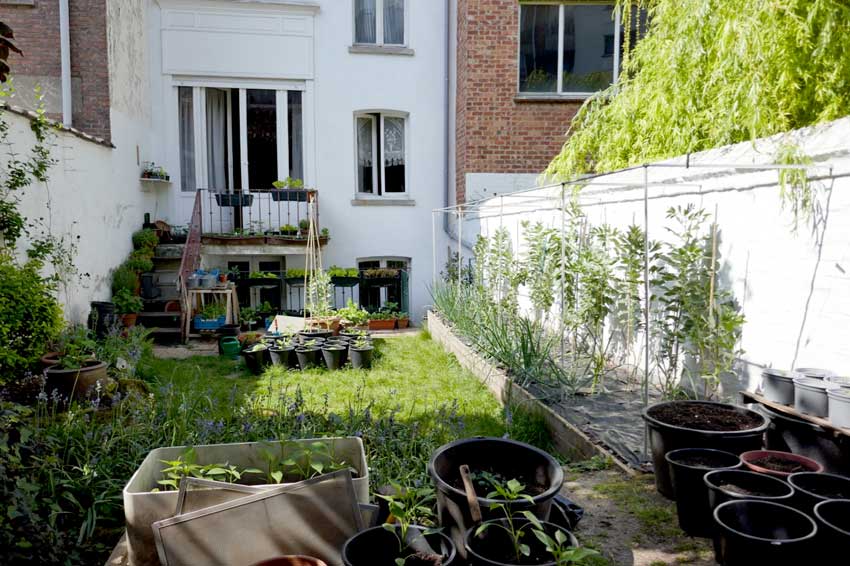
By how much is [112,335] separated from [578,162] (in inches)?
224

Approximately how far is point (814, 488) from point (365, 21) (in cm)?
1121

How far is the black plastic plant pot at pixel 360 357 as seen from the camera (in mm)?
7336

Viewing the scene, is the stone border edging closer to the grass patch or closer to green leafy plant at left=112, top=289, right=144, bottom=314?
the grass patch

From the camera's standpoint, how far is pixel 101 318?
25.8ft

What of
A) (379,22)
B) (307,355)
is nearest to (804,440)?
(307,355)

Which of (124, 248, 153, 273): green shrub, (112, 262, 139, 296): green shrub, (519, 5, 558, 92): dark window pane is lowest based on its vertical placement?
(112, 262, 139, 296): green shrub

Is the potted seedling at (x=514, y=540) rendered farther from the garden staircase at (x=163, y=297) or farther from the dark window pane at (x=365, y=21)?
the dark window pane at (x=365, y=21)

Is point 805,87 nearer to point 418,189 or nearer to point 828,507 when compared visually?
point 828,507

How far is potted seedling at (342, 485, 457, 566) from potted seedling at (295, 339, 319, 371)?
4.94 meters

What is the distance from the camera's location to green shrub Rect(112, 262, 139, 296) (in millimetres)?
9117

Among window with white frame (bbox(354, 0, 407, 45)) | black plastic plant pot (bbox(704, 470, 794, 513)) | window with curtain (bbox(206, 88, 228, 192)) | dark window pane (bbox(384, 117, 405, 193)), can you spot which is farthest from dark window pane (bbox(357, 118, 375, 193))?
black plastic plant pot (bbox(704, 470, 794, 513))

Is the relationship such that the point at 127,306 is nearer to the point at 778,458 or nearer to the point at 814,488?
the point at 778,458

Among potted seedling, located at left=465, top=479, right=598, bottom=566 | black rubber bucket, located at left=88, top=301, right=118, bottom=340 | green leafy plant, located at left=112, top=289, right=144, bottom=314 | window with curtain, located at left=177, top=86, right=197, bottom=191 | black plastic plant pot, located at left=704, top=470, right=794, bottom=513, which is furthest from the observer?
window with curtain, located at left=177, top=86, right=197, bottom=191

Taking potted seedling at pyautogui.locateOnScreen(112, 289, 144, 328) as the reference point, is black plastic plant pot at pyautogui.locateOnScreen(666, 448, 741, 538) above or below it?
below
